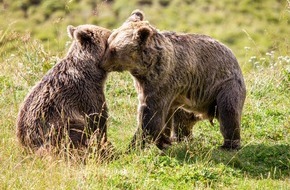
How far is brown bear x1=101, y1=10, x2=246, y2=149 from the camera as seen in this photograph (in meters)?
7.55

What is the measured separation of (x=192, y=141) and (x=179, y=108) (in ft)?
1.84

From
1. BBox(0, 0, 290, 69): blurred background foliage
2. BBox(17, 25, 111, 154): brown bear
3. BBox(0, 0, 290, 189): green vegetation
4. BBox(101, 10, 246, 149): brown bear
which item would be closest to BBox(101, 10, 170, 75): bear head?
BBox(101, 10, 246, 149): brown bear

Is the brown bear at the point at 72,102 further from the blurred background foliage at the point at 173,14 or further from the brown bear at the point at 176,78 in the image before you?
the blurred background foliage at the point at 173,14

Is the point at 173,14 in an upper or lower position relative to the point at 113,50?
lower

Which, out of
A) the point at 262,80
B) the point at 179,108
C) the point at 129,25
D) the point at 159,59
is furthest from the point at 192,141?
the point at 262,80

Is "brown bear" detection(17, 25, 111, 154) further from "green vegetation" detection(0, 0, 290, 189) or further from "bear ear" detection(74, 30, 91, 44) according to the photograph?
"green vegetation" detection(0, 0, 290, 189)

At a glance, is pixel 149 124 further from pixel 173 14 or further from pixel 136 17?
pixel 173 14

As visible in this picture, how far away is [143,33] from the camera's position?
7.42 meters

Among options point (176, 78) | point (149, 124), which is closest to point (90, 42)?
point (176, 78)

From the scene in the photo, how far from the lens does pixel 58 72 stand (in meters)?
7.72

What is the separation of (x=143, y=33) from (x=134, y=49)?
24cm

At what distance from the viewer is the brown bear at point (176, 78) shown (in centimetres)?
755

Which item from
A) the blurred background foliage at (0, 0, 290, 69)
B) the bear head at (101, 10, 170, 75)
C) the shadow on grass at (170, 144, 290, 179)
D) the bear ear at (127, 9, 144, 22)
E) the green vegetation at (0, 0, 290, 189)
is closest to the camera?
the green vegetation at (0, 0, 290, 189)

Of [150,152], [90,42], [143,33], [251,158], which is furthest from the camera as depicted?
[90,42]
